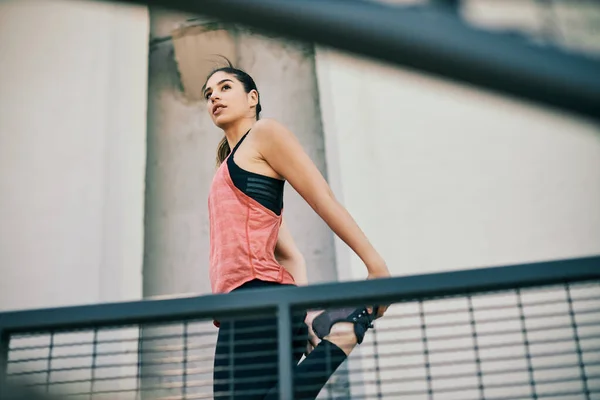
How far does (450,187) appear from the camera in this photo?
14.4 feet

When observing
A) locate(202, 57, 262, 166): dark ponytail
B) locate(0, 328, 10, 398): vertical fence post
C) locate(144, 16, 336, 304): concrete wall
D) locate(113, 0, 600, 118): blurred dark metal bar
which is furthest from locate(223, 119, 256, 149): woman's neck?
locate(113, 0, 600, 118): blurred dark metal bar

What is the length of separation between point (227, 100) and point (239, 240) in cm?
64

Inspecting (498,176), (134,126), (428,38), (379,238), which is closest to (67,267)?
(134,126)

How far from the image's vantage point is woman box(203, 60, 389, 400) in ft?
8.30

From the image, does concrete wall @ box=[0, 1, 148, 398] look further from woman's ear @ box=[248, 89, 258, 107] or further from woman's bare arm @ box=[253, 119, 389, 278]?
woman's bare arm @ box=[253, 119, 389, 278]

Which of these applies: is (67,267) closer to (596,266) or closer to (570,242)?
(570,242)

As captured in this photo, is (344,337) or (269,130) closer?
(344,337)

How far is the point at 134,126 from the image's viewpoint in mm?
4949

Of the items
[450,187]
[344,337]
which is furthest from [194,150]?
[344,337]

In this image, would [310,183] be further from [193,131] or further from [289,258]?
[193,131]

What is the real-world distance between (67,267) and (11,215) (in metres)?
0.48

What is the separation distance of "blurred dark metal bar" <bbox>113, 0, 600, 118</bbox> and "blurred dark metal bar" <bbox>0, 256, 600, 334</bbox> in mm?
1263

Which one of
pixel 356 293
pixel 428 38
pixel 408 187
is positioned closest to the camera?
pixel 428 38

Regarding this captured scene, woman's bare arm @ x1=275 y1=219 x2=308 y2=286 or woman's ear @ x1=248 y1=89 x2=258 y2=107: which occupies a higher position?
woman's ear @ x1=248 y1=89 x2=258 y2=107
